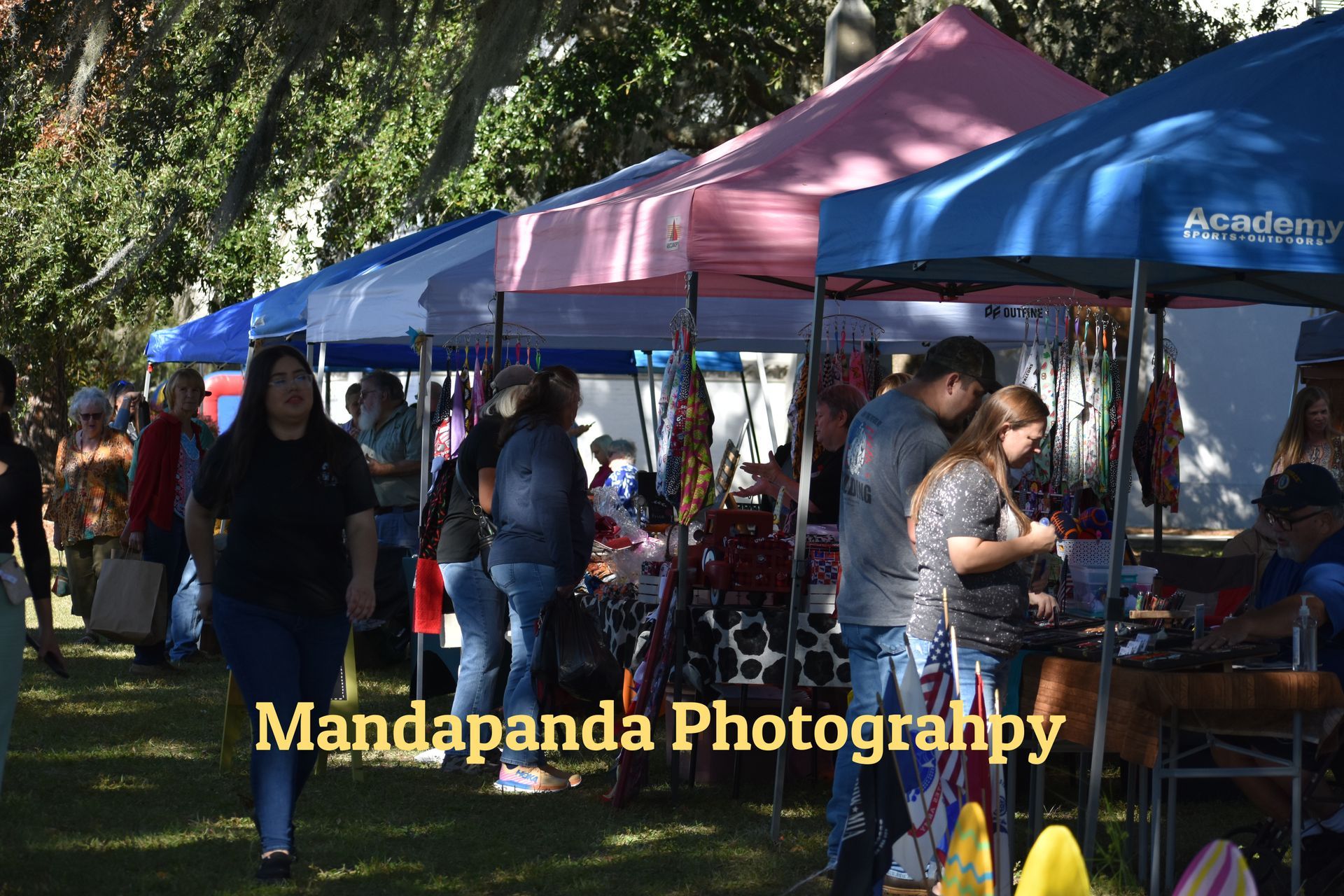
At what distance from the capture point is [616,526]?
8.00m

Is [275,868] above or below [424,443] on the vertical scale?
below

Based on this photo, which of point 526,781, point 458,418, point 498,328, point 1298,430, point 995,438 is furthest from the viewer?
point 458,418

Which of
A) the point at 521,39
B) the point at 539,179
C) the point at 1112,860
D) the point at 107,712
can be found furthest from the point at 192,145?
the point at 1112,860

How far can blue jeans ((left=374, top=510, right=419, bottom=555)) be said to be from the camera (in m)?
9.37

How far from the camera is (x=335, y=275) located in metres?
11.7

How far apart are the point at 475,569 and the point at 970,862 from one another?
5.12 m

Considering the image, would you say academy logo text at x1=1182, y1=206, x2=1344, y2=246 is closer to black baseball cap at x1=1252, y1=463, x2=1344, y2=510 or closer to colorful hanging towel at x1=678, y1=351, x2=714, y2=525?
black baseball cap at x1=1252, y1=463, x2=1344, y2=510

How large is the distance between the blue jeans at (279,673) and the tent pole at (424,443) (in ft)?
8.73

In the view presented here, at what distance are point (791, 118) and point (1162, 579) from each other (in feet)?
8.61

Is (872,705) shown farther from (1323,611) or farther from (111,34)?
(111,34)

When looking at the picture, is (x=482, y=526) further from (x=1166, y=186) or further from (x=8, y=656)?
(x=1166, y=186)

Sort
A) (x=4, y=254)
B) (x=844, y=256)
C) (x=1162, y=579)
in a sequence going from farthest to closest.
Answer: (x=4, y=254)
(x=1162, y=579)
(x=844, y=256)

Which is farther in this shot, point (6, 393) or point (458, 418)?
point (458, 418)

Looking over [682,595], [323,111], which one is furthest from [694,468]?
[323,111]
